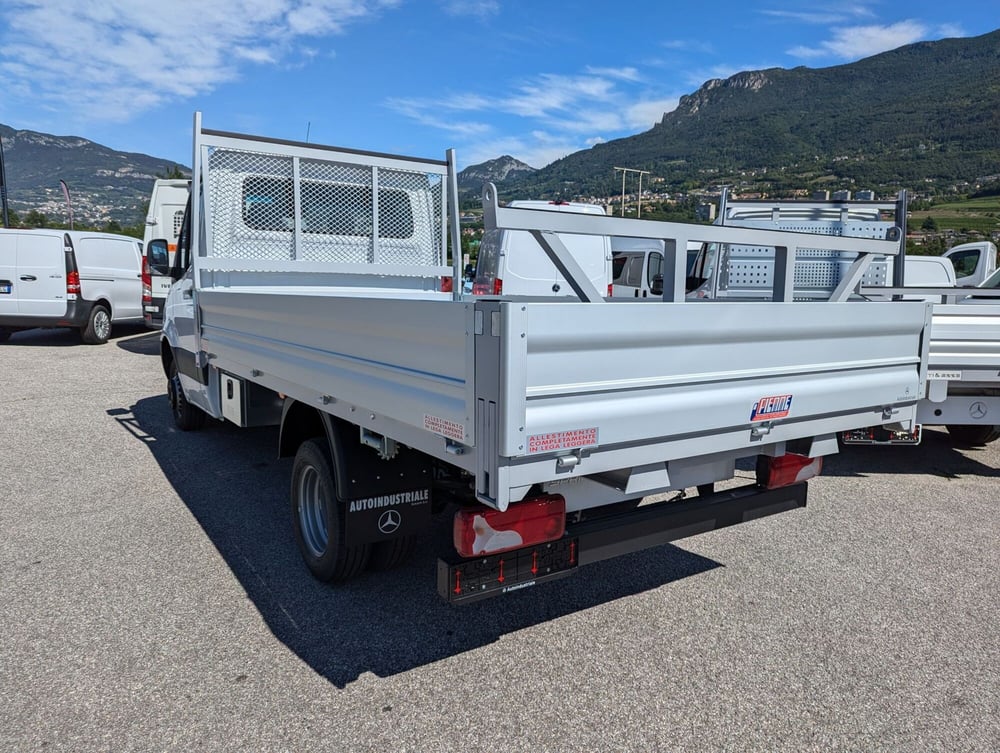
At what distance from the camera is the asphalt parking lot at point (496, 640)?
104 inches

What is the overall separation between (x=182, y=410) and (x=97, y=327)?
28.2ft

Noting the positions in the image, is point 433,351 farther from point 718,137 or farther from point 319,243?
point 718,137

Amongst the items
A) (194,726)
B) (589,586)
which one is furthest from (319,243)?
(194,726)

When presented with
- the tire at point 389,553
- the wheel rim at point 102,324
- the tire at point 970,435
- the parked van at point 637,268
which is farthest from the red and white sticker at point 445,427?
the wheel rim at point 102,324

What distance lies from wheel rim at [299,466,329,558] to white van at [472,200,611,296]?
17.8 feet

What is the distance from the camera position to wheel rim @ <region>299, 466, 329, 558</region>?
12.5 feet

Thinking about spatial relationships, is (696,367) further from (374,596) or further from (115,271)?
(115,271)

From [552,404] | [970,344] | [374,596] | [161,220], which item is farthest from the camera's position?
[161,220]

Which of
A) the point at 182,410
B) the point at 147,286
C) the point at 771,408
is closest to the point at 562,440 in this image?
the point at 771,408

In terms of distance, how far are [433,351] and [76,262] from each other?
1367cm

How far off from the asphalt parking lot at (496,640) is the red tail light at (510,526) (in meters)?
0.68

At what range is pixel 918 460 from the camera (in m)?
6.69

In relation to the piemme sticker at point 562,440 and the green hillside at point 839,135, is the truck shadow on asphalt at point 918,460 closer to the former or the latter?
the piemme sticker at point 562,440

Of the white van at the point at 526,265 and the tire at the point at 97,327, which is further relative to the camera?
the tire at the point at 97,327
